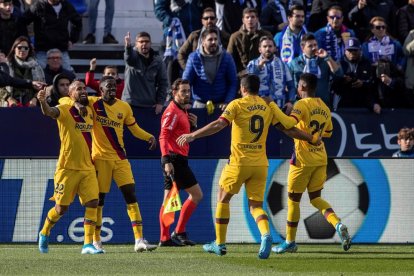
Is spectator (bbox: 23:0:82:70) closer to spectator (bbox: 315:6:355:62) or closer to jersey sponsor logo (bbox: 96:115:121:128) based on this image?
spectator (bbox: 315:6:355:62)

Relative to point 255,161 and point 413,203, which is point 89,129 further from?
point 413,203

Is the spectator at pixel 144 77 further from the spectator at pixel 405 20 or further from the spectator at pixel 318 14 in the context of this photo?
the spectator at pixel 405 20

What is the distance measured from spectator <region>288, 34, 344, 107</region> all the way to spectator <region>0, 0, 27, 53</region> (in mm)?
4435

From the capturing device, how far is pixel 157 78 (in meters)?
17.1

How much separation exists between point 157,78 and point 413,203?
433 centimetres

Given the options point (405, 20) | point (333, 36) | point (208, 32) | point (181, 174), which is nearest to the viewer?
point (181, 174)

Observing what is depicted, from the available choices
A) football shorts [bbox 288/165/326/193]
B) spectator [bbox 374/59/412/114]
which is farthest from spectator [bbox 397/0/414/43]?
football shorts [bbox 288/165/326/193]

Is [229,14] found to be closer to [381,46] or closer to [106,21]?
[106,21]

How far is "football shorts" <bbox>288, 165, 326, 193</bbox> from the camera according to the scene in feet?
45.8

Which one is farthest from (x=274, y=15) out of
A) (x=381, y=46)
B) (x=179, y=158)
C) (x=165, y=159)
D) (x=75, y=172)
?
(x=75, y=172)

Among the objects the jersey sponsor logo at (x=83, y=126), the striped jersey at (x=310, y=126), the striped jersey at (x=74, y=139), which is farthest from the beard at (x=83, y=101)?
the striped jersey at (x=310, y=126)

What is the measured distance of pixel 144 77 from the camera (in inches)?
667

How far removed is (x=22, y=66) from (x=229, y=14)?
397 centimetres

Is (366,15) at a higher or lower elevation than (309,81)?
higher
